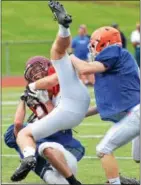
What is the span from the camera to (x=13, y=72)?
31672 mm

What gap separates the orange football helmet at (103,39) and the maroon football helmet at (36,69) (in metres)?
0.59

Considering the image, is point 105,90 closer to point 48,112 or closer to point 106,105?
point 106,105

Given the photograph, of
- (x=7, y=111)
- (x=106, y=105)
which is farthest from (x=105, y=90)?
(x=7, y=111)

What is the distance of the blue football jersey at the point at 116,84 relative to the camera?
7246 millimetres

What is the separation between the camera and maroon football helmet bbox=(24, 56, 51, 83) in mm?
7770

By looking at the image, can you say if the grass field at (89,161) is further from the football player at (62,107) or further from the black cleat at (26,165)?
the black cleat at (26,165)

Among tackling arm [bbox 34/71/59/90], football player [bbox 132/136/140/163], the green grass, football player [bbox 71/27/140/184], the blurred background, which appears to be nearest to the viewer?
football player [bbox 71/27/140/184]

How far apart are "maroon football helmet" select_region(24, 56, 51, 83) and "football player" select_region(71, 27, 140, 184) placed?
1.81 ft

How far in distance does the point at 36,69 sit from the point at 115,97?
0.98 m

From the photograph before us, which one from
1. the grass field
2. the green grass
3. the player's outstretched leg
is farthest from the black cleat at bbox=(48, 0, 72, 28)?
the green grass

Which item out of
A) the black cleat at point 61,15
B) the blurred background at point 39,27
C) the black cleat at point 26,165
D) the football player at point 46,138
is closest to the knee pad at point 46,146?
the football player at point 46,138

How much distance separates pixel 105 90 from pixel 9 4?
4037 centimetres

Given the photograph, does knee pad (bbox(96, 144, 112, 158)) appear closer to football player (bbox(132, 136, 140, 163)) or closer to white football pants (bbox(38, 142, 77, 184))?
white football pants (bbox(38, 142, 77, 184))

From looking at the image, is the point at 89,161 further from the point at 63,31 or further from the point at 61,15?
the point at 61,15
